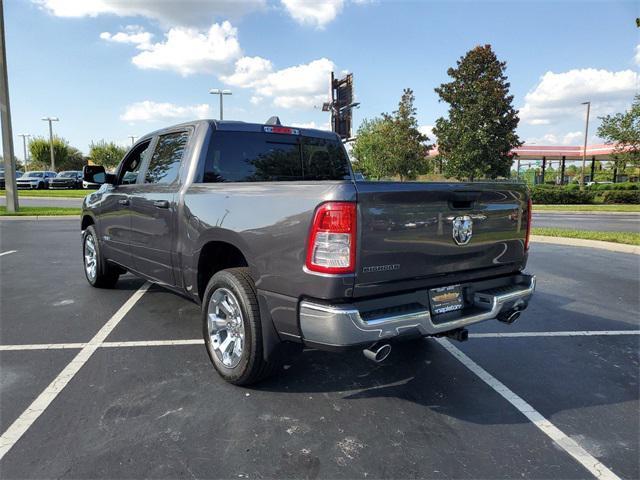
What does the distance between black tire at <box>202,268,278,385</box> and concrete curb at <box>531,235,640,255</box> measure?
365 inches

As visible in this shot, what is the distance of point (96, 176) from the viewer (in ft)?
17.8

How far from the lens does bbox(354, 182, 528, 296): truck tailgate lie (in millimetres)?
2648

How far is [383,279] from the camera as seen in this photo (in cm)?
273

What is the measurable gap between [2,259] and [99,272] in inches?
150

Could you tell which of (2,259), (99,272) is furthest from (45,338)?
(2,259)

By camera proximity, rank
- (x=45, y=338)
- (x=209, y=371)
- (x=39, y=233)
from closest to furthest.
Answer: (x=209, y=371), (x=45, y=338), (x=39, y=233)

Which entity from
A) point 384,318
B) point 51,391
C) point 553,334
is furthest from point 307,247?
point 553,334

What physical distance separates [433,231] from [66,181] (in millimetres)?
44562

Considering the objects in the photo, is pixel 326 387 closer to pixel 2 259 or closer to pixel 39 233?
pixel 2 259

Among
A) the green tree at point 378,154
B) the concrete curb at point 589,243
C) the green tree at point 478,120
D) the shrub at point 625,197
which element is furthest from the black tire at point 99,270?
the shrub at point 625,197

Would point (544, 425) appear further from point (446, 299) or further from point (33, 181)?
point (33, 181)

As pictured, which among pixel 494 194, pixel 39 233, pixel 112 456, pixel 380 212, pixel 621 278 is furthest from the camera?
pixel 39 233

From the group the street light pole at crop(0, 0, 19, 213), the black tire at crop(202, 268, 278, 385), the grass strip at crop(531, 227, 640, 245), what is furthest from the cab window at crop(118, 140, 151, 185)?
the street light pole at crop(0, 0, 19, 213)

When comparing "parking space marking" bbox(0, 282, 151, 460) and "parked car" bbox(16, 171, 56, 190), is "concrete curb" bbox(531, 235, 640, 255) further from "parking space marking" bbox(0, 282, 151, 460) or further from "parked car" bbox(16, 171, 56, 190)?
"parked car" bbox(16, 171, 56, 190)
